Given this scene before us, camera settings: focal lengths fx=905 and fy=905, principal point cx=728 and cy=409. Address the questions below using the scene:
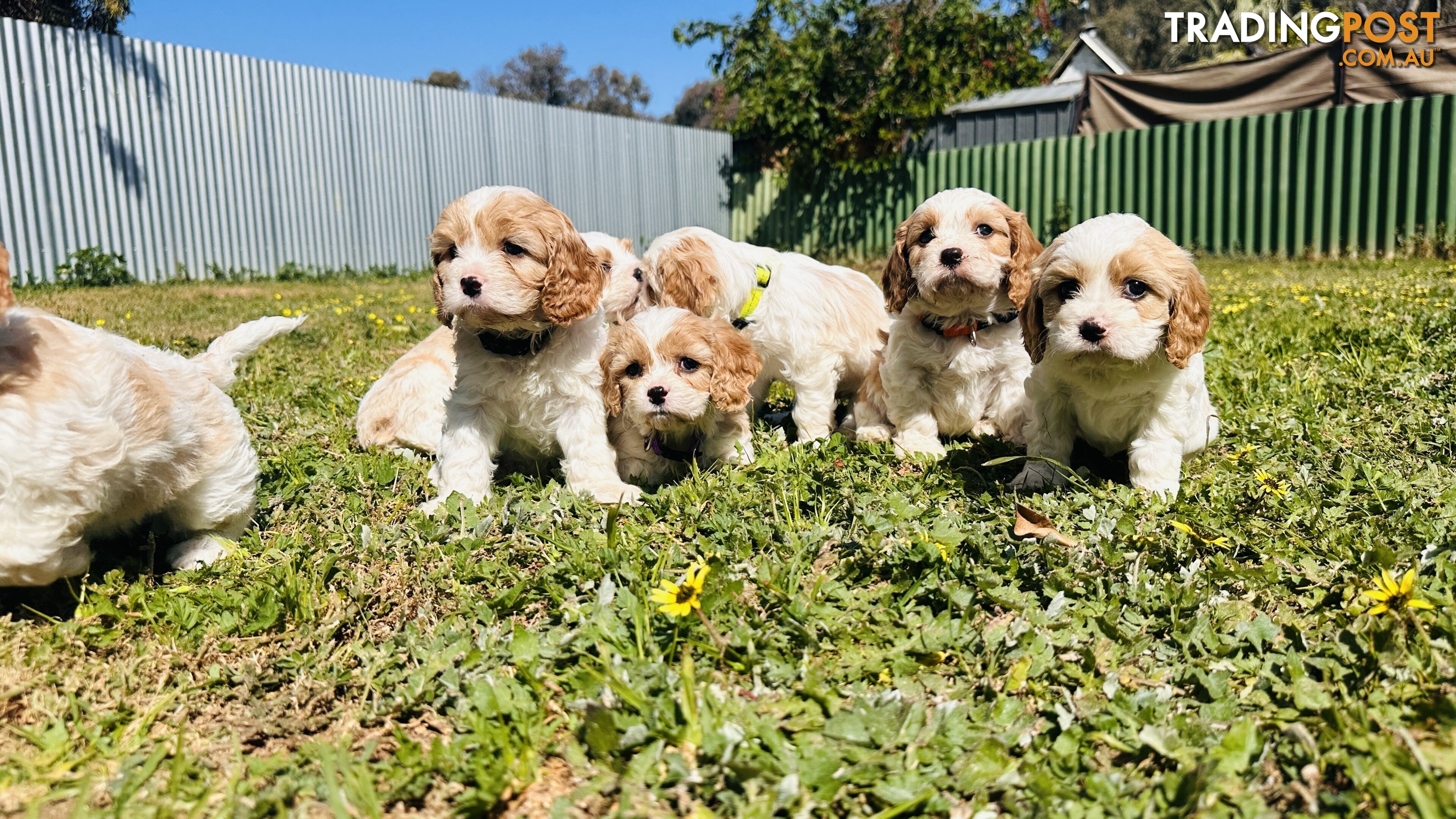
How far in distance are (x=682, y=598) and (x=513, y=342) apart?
184cm

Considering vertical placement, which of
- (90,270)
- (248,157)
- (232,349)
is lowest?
(90,270)

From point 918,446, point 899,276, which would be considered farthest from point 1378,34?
point 918,446

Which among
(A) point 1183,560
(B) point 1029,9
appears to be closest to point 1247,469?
(A) point 1183,560

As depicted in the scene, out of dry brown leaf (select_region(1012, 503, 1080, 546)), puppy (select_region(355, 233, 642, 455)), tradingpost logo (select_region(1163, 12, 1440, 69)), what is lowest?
dry brown leaf (select_region(1012, 503, 1080, 546))

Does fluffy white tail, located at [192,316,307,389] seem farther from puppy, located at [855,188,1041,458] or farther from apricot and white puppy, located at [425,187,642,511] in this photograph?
puppy, located at [855,188,1041,458]

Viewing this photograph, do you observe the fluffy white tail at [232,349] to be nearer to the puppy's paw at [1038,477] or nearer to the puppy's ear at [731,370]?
the puppy's ear at [731,370]

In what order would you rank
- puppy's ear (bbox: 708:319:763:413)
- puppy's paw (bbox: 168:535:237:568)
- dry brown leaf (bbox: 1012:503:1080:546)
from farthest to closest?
puppy's ear (bbox: 708:319:763:413)
puppy's paw (bbox: 168:535:237:568)
dry brown leaf (bbox: 1012:503:1080:546)

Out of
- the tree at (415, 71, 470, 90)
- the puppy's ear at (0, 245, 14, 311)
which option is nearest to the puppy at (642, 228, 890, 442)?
the puppy's ear at (0, 245, 14, 311)

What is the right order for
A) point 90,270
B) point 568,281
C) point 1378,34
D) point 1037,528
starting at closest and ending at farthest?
1. point 1037,528
2. point 568,281
3. point 90,270
4. point 1378,34

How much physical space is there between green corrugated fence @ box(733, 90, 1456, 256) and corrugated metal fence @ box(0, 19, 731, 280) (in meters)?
6.74

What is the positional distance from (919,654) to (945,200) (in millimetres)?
2626

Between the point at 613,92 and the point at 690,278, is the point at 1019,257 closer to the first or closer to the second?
the point at 690,278

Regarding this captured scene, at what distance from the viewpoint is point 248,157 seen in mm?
15875

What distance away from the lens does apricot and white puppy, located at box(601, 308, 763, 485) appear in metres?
4.14
